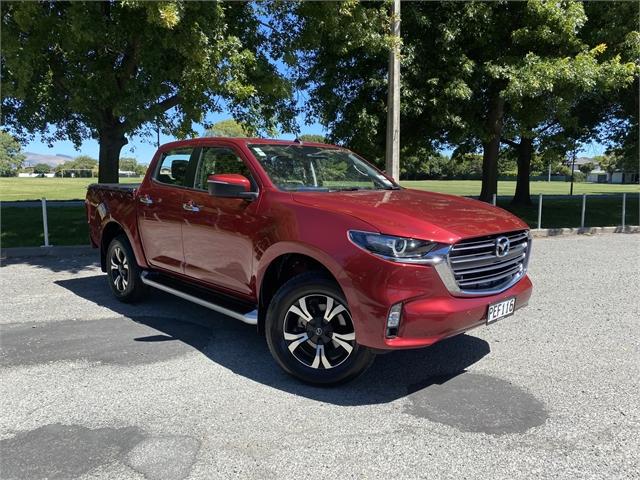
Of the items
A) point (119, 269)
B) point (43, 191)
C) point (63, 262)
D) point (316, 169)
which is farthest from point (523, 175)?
point (43, 191)

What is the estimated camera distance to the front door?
435 centimetres

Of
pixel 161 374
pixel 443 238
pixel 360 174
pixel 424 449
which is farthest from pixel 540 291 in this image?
pixel 161 374

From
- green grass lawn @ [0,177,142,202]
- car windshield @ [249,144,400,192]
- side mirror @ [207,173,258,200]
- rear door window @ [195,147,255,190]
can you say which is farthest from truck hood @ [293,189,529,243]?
green grass lawn @ [0,177,142,202]

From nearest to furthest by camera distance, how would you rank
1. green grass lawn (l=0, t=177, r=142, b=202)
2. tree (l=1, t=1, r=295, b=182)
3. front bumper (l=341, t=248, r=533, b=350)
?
front bumper (l=341, t=248, r=533, b=350) → tree (l=1, t=1, r=295, b=182) → green grass lawn (l=0, t=177, r=142, b=202)

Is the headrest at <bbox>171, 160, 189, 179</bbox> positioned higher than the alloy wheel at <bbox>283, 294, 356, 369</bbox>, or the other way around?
the headrest at <bbox>171, 160, 189, 179</bbox>

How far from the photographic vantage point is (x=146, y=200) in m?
5.61

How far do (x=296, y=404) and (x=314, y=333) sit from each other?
0.53 m

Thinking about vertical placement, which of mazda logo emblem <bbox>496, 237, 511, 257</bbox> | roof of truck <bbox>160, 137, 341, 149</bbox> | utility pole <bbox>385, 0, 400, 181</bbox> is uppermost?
utility pole <bbox>385, 0, 400, 181</bbox>

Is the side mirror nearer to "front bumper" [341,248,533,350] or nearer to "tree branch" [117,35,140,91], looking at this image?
"front bumper" [341,248,533,350]

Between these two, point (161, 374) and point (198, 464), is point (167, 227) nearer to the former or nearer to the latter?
point (161, 374)

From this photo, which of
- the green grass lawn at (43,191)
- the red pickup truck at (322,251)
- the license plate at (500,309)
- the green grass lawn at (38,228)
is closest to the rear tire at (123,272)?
the red pickup truck at (322,251)

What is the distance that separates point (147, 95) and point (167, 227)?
465 cm

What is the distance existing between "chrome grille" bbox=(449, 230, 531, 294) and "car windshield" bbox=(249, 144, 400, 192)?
4.59 ft

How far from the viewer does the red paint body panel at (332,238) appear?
342cm
